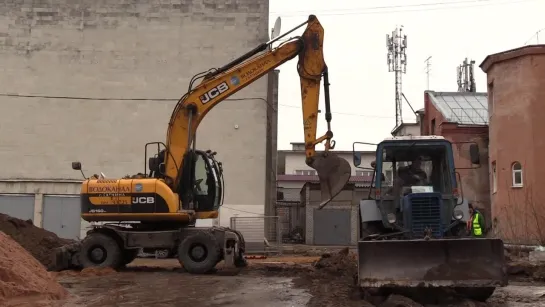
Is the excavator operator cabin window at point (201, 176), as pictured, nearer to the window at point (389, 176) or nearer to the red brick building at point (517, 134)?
the window at point (389, 176)

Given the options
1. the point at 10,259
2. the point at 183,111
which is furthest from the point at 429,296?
the point at 183,111

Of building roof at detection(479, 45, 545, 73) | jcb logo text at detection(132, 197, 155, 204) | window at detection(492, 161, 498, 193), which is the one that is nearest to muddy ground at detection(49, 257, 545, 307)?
jcb logo text at detection(132, 197, 155, 204)

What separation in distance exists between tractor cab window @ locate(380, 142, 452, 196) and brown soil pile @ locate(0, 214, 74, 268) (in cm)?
959

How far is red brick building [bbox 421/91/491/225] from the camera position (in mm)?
30516

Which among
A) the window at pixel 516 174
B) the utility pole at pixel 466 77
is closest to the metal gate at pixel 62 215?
the window at pixel 516 174

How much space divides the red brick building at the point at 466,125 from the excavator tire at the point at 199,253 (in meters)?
14.1

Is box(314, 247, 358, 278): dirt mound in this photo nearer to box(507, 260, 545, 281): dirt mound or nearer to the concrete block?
box(507, 260, 545, 281): dirt mound

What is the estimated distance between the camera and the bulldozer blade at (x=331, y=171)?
12.9 metres

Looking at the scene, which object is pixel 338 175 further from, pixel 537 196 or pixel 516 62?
pixel 516 62

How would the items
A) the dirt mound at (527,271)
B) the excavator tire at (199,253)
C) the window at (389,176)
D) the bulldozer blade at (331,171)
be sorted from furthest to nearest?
the excavator tire at (199,253)
the bulldozer blade at (331,171)
the dirt mound at (527,271)
the window at (389,176)

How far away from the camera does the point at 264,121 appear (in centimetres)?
2588

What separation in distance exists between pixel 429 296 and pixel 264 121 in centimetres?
1753

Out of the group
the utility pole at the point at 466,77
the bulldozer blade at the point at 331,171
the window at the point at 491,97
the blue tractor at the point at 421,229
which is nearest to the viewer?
the blue tractor at the point at 421,229

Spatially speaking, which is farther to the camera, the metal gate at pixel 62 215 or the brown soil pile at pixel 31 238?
the metal gate at pixel 62 215
